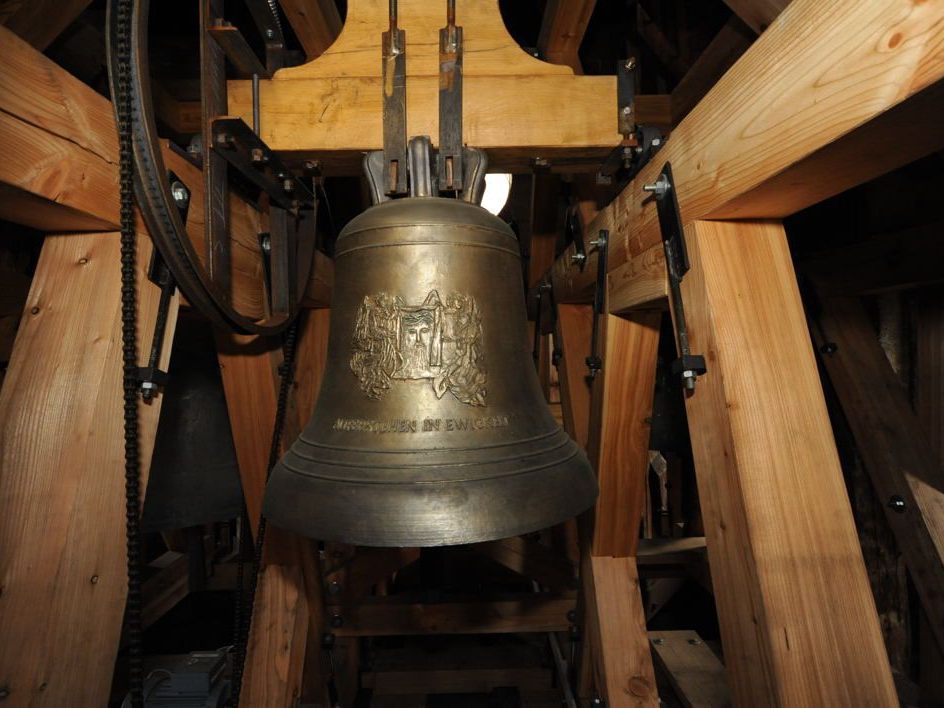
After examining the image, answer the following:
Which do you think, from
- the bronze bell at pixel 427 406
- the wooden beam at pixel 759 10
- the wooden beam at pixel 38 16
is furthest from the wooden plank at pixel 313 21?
the wooden beam at pixel 759 10

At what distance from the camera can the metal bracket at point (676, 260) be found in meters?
0.95

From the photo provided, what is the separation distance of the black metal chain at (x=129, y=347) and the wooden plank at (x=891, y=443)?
2095 mm

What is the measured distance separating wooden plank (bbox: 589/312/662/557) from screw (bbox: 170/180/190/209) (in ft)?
3.35

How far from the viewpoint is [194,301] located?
104cm

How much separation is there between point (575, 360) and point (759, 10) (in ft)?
3.73

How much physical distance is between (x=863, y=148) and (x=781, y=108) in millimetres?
128

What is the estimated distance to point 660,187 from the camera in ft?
3.41

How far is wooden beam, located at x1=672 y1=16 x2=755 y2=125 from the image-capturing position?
1549 mm

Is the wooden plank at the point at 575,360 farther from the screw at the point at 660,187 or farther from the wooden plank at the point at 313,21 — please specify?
the wooden plank at the point at 313,21

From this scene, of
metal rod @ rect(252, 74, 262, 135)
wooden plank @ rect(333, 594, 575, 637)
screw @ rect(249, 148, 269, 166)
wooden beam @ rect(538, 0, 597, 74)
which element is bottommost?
wooden plank @ rect(333, 594, 575, 637)

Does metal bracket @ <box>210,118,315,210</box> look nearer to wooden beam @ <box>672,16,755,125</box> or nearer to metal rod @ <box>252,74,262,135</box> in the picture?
metal rod @ <box>252,74,262,135</box>

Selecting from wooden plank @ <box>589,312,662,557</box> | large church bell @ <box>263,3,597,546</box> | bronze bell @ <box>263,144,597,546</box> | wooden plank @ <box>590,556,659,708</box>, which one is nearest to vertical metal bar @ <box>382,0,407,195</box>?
large church bell @ <box>263,3,597,546</box>

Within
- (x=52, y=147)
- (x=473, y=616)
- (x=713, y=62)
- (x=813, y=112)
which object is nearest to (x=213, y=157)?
(x=52, y=147)

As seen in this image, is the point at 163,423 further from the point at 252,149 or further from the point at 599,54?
the point at 599,54
